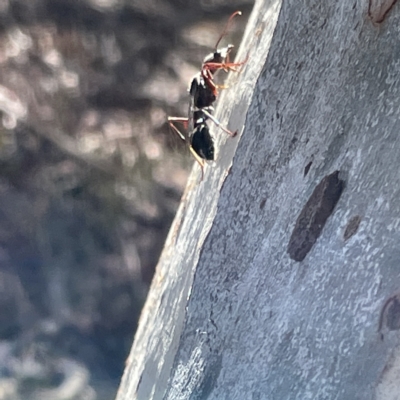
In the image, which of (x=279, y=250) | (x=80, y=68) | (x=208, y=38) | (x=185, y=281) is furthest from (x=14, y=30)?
(x=279, y=250)

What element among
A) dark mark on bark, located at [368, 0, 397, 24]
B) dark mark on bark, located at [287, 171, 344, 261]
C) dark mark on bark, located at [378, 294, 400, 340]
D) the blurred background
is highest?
the blurred background

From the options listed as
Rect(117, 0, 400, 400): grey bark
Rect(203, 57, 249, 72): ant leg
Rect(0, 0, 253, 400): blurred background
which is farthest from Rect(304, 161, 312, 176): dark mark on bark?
Rect(0, 0, 253, 400): blurred background

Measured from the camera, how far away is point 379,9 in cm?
35

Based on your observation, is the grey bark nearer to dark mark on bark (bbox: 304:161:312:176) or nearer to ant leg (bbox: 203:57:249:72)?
dark mark on bark (bbox: 304:161:312:176)

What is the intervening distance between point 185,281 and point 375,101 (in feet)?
0.95

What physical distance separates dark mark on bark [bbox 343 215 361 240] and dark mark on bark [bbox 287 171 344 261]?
0.02 metres

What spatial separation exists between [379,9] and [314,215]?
0.16 m

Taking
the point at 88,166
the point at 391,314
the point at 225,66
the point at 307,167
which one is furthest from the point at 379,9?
the point at 88,166

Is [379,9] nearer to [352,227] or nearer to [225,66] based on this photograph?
[352,227]

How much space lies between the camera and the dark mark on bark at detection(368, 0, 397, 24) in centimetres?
34

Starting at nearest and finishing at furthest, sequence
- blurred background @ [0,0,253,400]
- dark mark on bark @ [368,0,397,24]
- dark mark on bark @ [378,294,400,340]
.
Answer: dark mark on bark @ [368,0,397,24]
dark mark on bark @ [378,294,400,340]
blurred background @ [0,0,253,400]

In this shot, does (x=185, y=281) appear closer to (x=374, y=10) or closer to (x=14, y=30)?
(x=374, y=10)

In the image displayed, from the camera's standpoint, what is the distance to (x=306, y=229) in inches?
17.1

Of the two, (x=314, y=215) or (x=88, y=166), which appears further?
(x=88, y=166)
